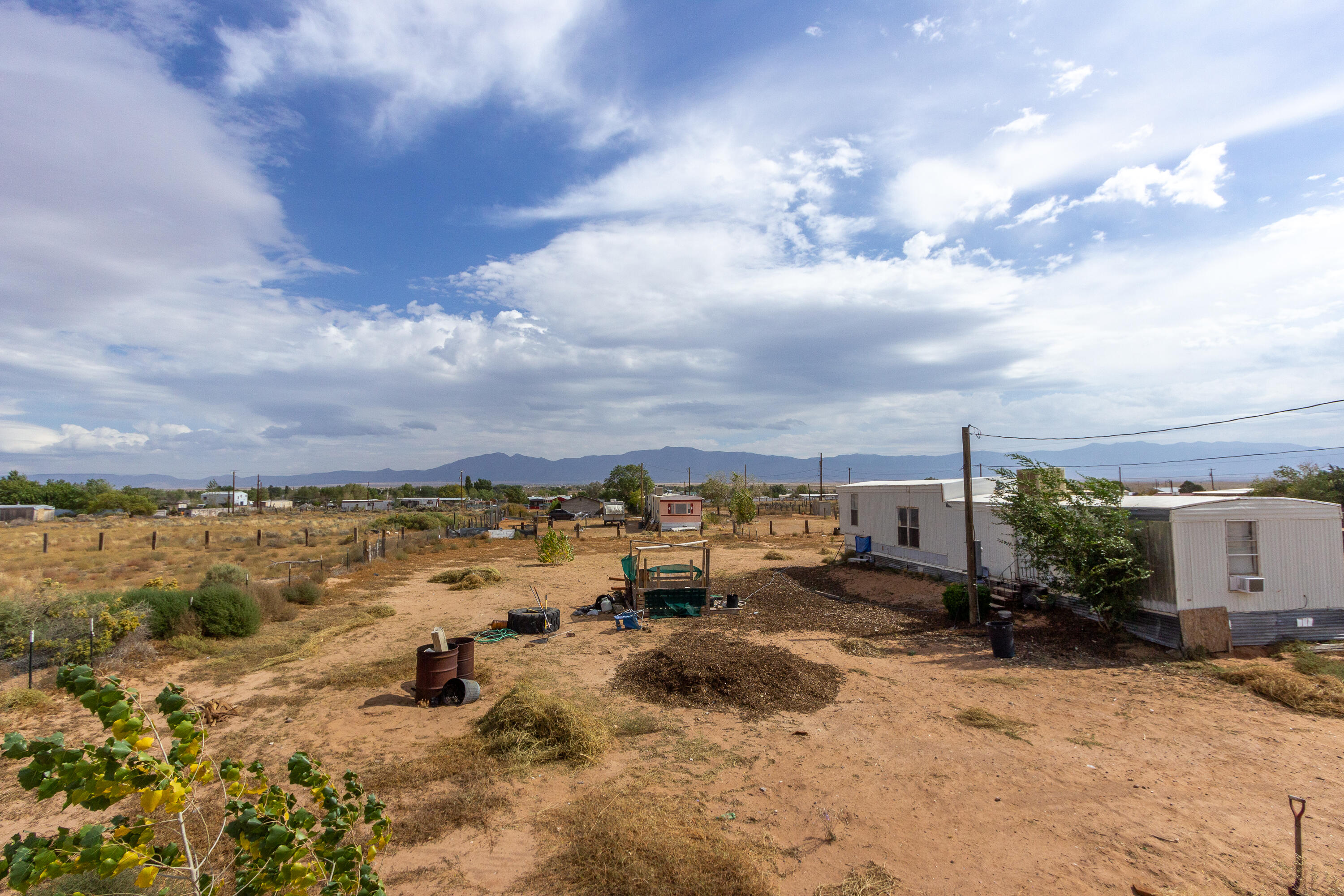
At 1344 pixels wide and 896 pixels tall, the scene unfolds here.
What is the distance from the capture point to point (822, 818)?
6551 millimetres

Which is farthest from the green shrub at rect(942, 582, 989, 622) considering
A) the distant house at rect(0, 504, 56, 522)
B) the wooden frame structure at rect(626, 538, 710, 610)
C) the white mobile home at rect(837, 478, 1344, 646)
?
the distant house at rect(0, 504, 56, 522)

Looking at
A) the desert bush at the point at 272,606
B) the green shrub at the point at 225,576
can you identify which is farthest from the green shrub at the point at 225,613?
the green shrub at the point at 225,576

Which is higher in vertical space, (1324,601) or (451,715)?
(1324,601)

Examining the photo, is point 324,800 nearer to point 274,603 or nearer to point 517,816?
point 517,816

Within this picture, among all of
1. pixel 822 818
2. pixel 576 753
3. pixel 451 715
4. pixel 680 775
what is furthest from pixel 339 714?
pixel 822 818

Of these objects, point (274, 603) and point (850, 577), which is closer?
point (274, 603)

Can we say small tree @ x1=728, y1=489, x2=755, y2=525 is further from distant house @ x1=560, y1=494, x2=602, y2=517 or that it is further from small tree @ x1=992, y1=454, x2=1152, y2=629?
small tree @ x1=992, y1=454, x2=1152, y2=629

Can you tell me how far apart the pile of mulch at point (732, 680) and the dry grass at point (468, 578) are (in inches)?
449

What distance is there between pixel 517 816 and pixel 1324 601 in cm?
1601

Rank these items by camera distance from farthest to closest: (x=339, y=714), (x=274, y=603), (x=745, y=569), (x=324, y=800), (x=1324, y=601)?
(x=745, y=569) → (x=274, y=603) → (x=1324, y=601) → (x=339, y=714) → (x=324, y=800)

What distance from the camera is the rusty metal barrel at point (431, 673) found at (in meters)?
10.0

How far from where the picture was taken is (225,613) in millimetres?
14133

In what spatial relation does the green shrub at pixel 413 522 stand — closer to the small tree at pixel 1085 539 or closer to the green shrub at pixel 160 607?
the green shrub at pixel 160 607

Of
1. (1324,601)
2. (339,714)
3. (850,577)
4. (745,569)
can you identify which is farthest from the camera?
(745,569)
